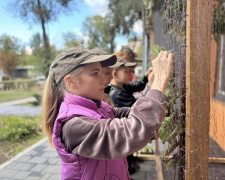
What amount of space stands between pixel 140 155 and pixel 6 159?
8.37ft

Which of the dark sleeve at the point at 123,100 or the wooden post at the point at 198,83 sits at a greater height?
the wooden post at the point at 198,83

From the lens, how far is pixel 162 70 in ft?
3.24

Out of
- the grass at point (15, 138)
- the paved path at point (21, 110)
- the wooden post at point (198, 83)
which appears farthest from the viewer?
the paved path at point (21, 110)

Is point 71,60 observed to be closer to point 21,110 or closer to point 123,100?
point 123,100


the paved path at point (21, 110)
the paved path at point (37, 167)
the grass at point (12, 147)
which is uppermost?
the paved path at point (37, 167)

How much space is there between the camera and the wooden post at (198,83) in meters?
1.05

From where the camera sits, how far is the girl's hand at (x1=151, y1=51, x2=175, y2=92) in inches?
37.2

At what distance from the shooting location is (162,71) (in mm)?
983

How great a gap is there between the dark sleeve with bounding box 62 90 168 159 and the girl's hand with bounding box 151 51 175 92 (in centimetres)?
5

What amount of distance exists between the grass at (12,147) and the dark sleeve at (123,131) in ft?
12.0

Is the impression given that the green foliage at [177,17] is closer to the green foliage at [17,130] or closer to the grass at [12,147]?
the grass at [12,147]

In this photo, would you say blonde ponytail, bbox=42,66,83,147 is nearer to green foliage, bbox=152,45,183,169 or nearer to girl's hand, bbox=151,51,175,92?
girl's hand, bbox=151,51,175,92

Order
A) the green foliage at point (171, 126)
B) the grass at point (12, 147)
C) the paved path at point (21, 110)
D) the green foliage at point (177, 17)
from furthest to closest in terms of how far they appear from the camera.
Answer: the paved path at point (21, 110) < the grass at point (12, 147) < the green foliage at point (171, 126) < the green foliage at point (177, 17)

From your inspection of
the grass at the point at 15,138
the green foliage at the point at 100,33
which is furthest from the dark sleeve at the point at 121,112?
the green foliage at the point at 100,33
